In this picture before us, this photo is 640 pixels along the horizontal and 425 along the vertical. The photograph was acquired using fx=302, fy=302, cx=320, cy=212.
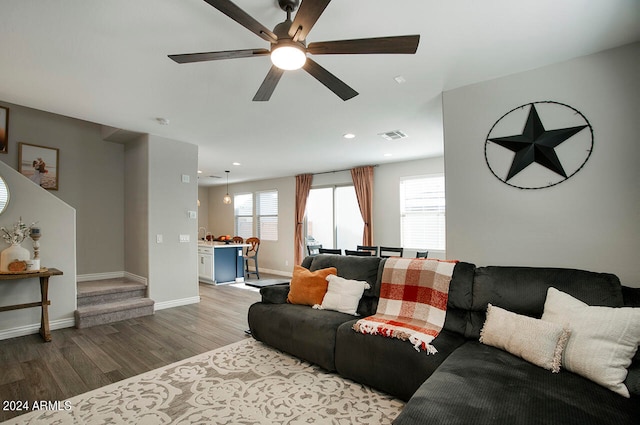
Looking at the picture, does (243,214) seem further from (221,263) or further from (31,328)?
(31,328)

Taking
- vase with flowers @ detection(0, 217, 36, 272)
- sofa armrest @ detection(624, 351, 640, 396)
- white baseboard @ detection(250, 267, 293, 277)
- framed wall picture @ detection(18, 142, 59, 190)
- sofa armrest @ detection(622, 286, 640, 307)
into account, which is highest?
framed wall picture @ detection(18, 142, 59, 190)

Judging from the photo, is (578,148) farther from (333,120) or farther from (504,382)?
(333,120)

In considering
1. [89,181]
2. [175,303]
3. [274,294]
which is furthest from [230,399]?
[89,181]

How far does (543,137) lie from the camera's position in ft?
8.60

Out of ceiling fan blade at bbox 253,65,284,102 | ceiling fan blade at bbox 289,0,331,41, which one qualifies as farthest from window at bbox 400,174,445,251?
ceiling fan blade at bbox 289,0,331,41

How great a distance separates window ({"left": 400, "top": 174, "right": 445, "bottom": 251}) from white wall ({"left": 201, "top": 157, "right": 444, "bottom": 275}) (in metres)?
0.13

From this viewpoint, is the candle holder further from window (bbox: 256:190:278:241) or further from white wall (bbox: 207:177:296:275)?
window (bbox: 256:190:278:241)

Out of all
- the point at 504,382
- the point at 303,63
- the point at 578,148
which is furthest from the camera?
the point at 578,148

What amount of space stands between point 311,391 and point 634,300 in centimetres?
231

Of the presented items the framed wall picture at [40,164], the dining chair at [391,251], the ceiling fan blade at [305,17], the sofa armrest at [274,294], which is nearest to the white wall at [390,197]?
the dining chair at [391,251]

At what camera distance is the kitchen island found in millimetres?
6750

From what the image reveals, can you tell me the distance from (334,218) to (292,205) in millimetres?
1403

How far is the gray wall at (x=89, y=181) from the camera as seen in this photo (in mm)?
4805

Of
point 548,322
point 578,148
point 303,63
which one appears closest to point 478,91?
point 578,148
